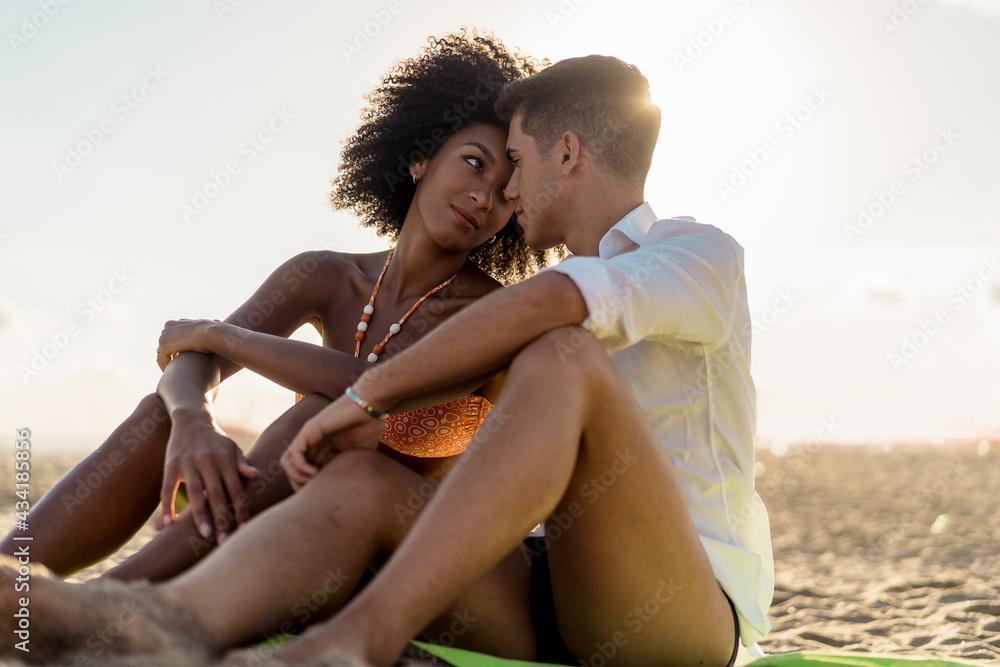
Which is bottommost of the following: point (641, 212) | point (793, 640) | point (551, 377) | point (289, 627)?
point (793, 640)

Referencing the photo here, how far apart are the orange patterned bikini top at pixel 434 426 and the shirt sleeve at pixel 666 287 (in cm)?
107

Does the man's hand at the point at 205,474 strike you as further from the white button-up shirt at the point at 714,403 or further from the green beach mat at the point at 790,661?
the white button-up shirt at the point at 714,403

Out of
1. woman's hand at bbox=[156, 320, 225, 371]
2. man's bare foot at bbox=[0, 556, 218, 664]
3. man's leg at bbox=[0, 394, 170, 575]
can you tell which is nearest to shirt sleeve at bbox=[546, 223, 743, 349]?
man's bare foot at bbox=[0, 556, 218, 664]

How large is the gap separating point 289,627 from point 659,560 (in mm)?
851

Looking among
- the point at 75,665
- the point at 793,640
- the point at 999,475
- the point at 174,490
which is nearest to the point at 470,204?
the point at 174,490

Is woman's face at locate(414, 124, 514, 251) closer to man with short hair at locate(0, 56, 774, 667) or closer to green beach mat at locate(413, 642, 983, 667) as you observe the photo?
man with short hair at locate(0, 56, 774, 667)

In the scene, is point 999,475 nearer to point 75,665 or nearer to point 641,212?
point 641,212

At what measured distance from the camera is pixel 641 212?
2482mm

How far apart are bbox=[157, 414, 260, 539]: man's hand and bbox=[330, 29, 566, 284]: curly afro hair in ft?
5.90

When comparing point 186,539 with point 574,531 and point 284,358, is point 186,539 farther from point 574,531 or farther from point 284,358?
point 574,531

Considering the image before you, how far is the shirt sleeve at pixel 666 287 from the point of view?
1743mm

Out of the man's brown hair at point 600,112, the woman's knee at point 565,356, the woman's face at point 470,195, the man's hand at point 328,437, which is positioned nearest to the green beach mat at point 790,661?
the man's hand at point 328,437

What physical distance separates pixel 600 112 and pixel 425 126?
119cm

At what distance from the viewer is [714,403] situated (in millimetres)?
2121
